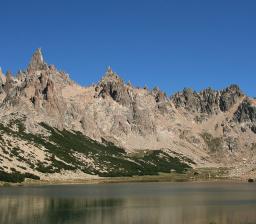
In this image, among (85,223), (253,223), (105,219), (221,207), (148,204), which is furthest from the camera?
(148,204)

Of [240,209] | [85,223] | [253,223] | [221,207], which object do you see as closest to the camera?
[253,223]

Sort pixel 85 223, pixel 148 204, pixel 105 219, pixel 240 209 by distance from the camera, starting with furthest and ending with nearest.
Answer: pixel 148 204 → pixel 240 209 → pixel 105 219 → pixel 85 223

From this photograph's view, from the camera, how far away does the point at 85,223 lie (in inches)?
2680

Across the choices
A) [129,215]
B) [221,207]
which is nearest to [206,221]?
[129,215]

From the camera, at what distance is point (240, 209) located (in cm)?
8275

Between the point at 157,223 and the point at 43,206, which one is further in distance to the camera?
the point at 43,206

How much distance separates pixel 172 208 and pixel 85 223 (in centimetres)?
2403

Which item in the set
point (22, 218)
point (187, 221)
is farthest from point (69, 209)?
point (187, 221)

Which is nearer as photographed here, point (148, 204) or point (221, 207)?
point (221, 207)

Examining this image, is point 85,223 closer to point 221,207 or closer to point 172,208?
point 172,208

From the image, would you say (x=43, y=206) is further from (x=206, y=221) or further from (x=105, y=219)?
(x=206, y=221)

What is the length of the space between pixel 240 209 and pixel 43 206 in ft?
124

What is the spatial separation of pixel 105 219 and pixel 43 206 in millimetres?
23523

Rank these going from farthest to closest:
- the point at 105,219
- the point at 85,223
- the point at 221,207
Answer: the point at 221,207 < the point at 105,219 < the point at 85,223
